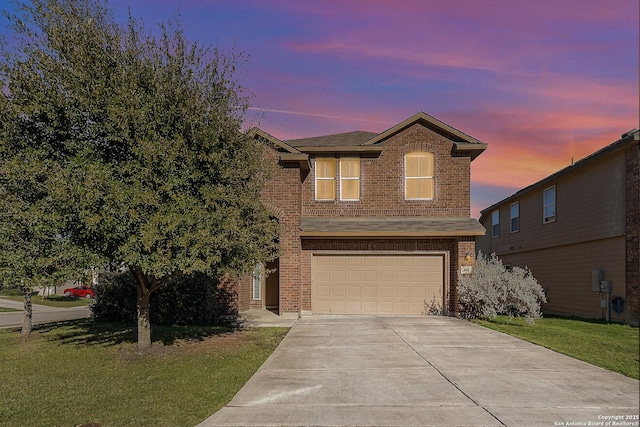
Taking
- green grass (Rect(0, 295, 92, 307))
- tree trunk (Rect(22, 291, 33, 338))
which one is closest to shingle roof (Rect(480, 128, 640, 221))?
tree trunk (Rect(22, 291, 33, 338))

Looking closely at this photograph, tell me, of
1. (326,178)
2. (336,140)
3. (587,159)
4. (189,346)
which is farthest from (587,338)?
(336,140)

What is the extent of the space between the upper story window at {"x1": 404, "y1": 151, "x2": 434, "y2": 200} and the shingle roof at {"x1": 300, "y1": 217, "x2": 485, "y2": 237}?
0.93 meters

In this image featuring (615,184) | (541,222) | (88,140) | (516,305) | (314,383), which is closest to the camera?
(314,383)

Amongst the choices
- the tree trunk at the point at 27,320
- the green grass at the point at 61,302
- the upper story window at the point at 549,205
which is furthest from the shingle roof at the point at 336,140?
the green grass at the point at 61,302

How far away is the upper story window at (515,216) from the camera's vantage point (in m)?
23.7

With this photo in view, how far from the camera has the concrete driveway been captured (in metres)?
5.66

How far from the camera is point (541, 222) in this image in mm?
21094

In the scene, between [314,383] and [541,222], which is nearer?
[314,383]

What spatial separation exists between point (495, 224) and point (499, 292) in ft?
46.4

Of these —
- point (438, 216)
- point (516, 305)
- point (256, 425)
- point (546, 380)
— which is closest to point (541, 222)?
point (438, 216)

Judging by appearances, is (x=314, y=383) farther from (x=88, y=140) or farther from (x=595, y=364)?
(x=88, y=140)

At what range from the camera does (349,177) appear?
56.1ft

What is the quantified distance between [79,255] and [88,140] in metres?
2.37

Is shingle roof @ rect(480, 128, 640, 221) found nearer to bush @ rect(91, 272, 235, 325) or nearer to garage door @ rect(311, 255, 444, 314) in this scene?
garage door @ rect(311, 255, 444, 314)
